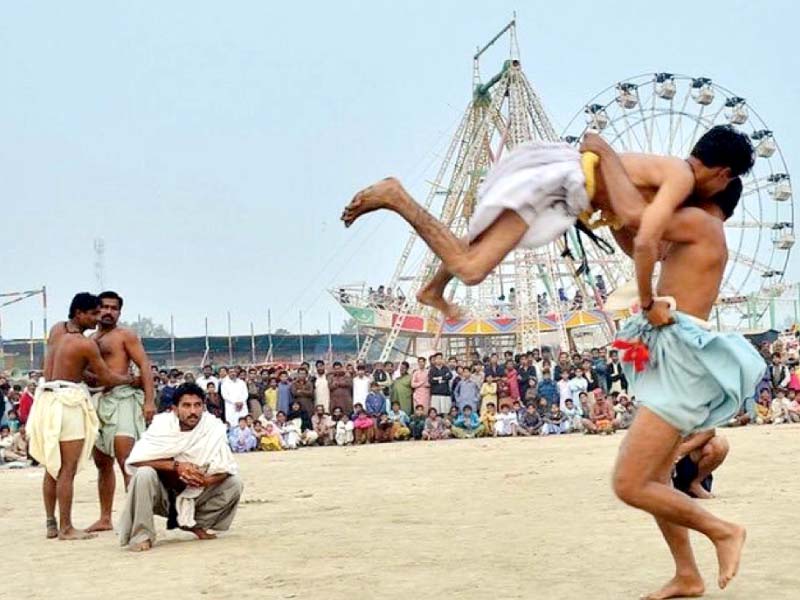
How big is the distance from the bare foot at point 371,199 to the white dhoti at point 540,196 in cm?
36

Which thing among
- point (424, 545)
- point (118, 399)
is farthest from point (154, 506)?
point (424, 545)

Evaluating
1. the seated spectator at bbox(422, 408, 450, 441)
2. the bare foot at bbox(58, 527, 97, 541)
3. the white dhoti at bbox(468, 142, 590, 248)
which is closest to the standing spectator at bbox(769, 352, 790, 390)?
the seated spectator at bbox(422, 408, 450, 441)

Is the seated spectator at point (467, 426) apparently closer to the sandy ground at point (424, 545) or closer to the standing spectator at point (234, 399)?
the standing spectator at point (234, 399)

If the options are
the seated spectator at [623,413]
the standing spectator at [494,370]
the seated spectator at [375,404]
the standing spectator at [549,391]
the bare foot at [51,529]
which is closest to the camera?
the bare foot at [51,529]

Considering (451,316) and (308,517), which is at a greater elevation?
(451,316)

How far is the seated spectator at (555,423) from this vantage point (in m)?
18.9

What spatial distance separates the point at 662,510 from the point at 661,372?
1.82ft

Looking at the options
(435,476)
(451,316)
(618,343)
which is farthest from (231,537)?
(435,476)

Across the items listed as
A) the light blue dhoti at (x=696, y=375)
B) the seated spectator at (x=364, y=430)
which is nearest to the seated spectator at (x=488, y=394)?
the seated spectator at (x=364, y=430)

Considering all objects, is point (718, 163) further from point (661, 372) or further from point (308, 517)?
point (308, 517)

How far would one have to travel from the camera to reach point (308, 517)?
8.02 meters

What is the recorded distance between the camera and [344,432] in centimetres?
1888

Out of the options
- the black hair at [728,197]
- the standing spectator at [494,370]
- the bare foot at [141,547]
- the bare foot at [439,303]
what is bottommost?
the bare foot at [141,547]

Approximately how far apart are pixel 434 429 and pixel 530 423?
161 centimetres
